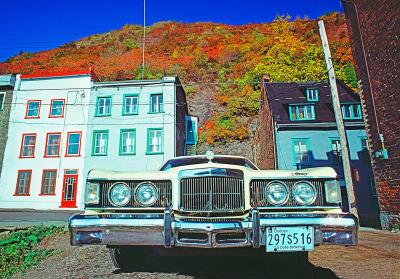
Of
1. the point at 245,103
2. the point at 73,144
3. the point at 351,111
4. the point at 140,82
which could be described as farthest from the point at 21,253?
the point at 245,103

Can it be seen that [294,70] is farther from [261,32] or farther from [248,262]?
[248,262]

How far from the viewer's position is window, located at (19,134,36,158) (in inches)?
898

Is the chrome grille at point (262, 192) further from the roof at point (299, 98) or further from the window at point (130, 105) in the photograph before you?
the window at point (130, 105)

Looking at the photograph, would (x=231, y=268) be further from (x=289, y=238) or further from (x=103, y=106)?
(x=103, y=106)

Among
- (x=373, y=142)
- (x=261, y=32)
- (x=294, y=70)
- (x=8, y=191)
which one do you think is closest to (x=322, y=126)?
(x=373, y=142)

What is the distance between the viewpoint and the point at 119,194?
3.20m

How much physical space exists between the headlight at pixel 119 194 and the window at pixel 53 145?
71.3 ft

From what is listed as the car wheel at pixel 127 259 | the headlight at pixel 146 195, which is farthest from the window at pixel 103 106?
the headlight at pixel 146 195

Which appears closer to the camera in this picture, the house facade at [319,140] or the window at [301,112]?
the house facade at [319,140]

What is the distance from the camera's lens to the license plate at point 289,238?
9.04 feet

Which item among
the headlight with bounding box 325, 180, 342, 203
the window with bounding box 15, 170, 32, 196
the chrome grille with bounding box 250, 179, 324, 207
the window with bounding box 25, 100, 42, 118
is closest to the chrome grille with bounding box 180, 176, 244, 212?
the chrome grille with bounding box 250, 179, 324, 207

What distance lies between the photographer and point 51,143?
75.0ft

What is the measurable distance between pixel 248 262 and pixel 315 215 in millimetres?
1900

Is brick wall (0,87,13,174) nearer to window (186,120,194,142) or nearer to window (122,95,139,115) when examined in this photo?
window (122,95,139,115)
